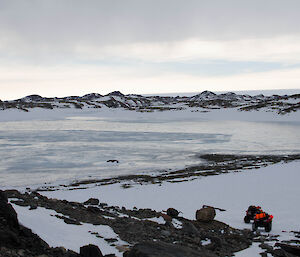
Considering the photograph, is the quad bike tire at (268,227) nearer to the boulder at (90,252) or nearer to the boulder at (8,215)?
the boulder at (90,252)

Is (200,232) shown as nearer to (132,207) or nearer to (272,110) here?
(132,207)

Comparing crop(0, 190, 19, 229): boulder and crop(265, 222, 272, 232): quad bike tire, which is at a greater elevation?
crop(0, 190, 19, 229): boulder

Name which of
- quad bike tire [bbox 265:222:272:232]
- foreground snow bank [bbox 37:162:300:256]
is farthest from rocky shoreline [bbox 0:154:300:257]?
foreground snow bank [bbox 37:162:300:256]

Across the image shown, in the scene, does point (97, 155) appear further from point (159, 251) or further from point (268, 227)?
point (159, 251)

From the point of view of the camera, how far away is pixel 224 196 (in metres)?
14.8

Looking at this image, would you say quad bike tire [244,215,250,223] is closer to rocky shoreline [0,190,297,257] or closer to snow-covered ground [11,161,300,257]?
snow-covered ground [11,161,300,257]

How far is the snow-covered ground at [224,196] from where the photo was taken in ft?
34.7

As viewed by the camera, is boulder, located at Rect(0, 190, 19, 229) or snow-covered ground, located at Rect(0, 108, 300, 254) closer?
boulder, located at Rect(0, 190, 19, 229)

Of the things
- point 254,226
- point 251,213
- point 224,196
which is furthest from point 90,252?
point 224,196

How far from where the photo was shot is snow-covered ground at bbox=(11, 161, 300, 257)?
34.7ft

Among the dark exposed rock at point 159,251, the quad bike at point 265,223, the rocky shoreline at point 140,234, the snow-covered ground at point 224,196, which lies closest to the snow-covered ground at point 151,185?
the snow-covered ground at point 224,196

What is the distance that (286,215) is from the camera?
1170 cm

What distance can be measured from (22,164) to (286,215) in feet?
57.9

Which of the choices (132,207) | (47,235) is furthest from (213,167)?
(47,235)
